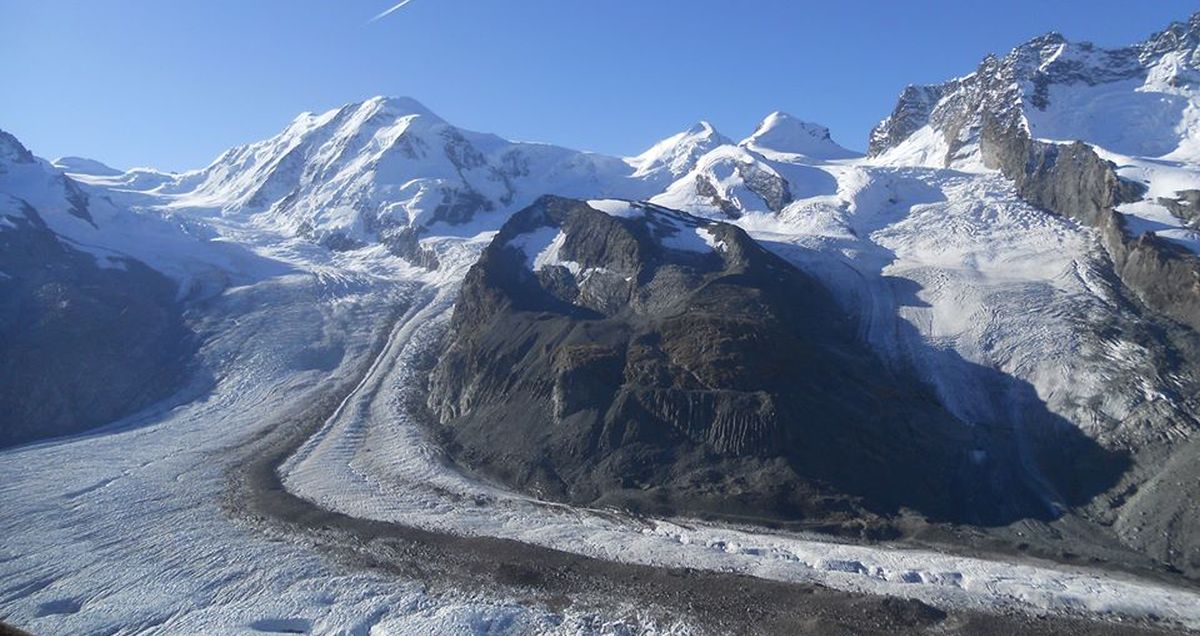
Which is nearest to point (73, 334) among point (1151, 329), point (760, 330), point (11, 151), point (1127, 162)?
point (760, 330)

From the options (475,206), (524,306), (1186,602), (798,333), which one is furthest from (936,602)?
(475,206)

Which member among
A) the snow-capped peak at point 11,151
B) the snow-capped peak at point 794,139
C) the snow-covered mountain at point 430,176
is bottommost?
the snow-capped peak at point 11,151

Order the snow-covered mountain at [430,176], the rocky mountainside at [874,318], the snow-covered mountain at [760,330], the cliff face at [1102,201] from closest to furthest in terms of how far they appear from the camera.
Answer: the snow-covered mountain at [760,330] < the rocky mountainside at [874,318] < the cliff face at [1102,201] < the snow-covered mountain at [430,176]

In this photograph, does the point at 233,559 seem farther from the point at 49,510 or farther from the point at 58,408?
the point at 58,408

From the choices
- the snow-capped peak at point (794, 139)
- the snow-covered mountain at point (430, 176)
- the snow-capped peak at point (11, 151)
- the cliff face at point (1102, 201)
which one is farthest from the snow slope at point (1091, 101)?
the snow-capped peak at point (11, 151)

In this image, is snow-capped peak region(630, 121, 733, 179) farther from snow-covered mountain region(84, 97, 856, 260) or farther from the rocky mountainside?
the rocky mountainside

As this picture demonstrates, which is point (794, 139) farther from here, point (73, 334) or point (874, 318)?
point (73, 334)

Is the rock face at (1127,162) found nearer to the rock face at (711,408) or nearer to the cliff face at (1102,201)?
the cliff face at (1102,201)

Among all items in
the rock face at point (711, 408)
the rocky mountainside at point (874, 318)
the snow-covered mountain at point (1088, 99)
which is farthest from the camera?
the snow-covered mountain at point (1088, 99)
